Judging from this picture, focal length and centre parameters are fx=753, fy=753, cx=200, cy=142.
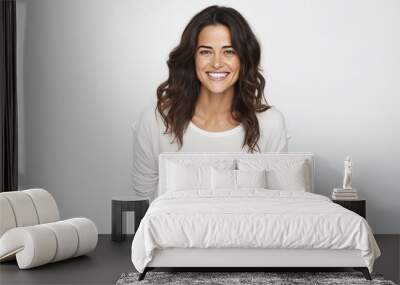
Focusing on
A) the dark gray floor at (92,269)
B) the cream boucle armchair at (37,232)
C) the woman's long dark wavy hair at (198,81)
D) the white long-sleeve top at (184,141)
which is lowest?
the dark gray floor at (92,269)

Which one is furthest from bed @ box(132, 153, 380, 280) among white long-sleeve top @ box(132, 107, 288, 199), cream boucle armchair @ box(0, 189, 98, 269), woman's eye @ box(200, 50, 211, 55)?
woman's eye @ box(200, 50, 211, 55)

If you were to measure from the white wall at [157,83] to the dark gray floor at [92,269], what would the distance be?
99 cm

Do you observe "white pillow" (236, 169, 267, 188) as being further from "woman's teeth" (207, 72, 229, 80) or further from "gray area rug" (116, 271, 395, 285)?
"gray area rug" (116, 271, 395, 285)

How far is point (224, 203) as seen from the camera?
5629 millimetres

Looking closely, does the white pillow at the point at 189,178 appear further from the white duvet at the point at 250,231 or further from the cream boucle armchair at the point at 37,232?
the white duvet at the point at 250,231

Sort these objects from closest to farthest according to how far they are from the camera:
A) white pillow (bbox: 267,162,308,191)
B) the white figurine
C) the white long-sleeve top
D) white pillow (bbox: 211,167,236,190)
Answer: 1. white pillow (bbox: 211,167,236,190)
2. white pillow (bbox: 267,162,308,191)
3. the white figurine
4. the white long-sleeve top

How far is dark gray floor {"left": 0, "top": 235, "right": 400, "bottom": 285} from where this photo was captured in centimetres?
533

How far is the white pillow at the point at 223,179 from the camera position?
6566mm

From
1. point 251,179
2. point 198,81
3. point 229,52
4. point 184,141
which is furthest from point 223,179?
point 229,52

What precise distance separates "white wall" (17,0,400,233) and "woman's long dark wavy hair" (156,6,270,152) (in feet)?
0.36

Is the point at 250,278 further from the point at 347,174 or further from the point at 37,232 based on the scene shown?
the point at 347,174

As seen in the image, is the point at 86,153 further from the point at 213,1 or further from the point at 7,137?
the point at 213,1

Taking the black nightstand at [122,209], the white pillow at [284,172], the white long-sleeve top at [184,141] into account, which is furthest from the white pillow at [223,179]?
the black nightstand at [122,209]

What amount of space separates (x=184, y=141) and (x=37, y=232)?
211 centimetres
